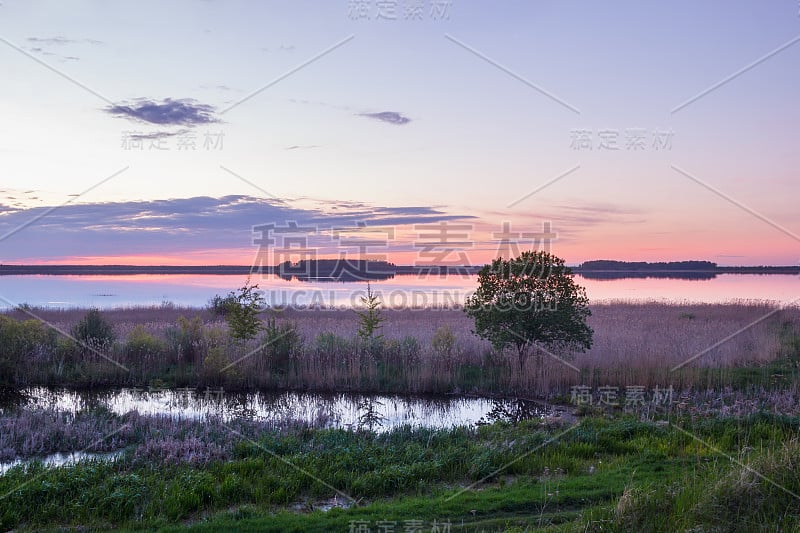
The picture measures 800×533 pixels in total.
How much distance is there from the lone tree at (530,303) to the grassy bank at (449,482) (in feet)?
16.4

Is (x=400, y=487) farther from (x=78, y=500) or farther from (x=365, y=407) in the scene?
(x=365, y=407)

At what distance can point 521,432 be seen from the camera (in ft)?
37.0

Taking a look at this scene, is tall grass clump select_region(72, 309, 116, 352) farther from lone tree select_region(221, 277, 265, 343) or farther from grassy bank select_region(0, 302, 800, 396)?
lone tree select_region(221, 277, 265, 343)

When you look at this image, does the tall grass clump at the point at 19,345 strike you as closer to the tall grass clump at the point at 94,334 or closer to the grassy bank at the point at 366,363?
the grassy bank at the point at 366,363

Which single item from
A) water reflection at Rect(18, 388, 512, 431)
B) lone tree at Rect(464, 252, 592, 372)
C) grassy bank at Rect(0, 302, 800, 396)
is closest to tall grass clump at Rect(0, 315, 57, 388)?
grassy bank at Rect(0, 302, 800, 396)

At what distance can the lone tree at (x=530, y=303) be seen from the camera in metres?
16.2

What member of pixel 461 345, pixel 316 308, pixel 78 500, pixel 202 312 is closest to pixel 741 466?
pixel 78 500

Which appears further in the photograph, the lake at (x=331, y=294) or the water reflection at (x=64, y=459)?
the lake at (x=331, y=294)

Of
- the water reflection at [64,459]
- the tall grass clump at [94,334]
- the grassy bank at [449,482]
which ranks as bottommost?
the water reflection at [64,459]

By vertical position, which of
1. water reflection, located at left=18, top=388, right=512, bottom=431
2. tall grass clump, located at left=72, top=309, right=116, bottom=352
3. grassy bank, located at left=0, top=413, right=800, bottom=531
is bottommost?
water reflection, located at left=18, top=388, right=512, bottom=431

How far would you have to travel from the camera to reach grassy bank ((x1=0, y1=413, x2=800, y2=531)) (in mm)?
6633

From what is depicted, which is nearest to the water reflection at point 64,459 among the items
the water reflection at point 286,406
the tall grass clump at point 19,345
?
the water reflection at point 286,406

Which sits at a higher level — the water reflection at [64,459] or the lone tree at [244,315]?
the lone tree at [244,315]

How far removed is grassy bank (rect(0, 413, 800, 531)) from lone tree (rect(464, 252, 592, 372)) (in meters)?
4.98
